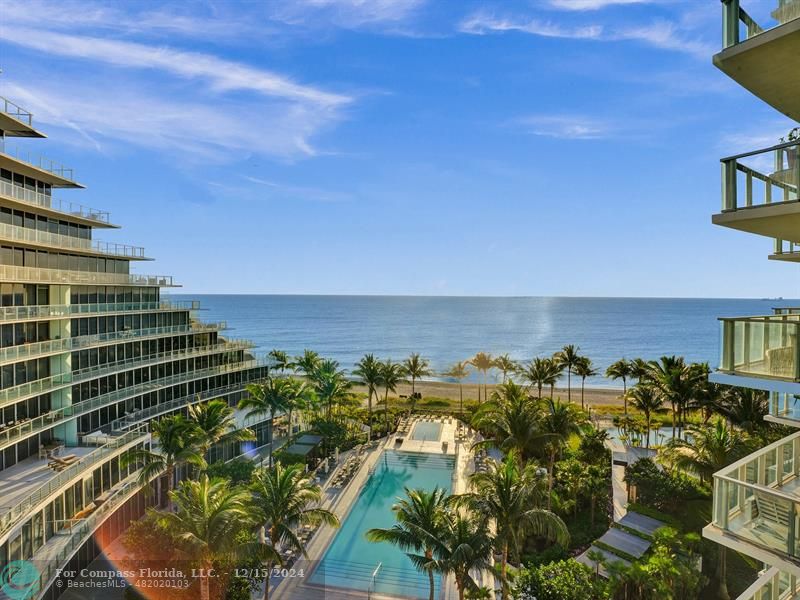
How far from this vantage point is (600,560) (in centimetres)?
1870

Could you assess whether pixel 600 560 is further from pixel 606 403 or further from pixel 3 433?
pixel 606 403

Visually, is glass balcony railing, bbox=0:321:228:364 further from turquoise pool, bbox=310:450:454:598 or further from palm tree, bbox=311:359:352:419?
turquoise pool, bbox=310:450:454:598

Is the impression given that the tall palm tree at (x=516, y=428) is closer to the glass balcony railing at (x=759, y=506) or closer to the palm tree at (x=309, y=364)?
the glass balcony railing at (x=759, y=506)

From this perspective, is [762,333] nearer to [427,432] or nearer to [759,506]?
[759,506]

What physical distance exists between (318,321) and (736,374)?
187 metres

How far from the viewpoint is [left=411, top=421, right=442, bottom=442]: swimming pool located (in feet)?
137

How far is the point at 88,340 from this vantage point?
29859 mm

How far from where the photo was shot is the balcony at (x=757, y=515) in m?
6.87

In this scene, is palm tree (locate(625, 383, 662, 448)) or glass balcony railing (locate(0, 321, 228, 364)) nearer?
glass balcony railing (locate(0, 321, 228, 364))

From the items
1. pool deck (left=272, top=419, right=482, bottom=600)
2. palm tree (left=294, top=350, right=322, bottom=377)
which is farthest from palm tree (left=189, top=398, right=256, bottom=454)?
palm tree (left=294, top=350, right=322, bottom=377)

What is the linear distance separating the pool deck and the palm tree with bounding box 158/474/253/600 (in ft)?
12.7

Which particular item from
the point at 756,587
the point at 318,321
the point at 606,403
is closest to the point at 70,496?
the point at 756,587

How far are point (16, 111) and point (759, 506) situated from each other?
115 ft

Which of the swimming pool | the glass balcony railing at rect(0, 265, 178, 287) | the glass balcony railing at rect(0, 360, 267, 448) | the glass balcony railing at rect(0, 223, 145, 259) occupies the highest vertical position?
the glass balcony railing at rect(0, 223, 145, 259)
